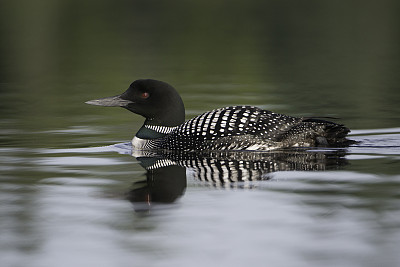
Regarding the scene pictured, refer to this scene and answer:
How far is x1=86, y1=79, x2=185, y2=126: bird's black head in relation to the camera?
8.01m

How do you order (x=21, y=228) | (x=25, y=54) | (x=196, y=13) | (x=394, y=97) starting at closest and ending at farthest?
1. (x=21, y=228)
2. (x=394, y=97)
3. (x=25, y=54)
4. (x=196, y=13)

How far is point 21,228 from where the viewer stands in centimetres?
480

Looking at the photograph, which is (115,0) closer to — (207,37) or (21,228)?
(207,37)

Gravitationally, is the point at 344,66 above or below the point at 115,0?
below

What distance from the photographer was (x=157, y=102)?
26.4 ft

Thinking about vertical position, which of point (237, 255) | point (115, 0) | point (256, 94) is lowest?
point (237, 255)

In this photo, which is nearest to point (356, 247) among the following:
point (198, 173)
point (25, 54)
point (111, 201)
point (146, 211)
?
point (146, 211)

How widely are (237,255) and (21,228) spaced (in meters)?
1.31

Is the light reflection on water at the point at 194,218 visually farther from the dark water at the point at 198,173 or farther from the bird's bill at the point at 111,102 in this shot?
the bird's bill at the point at 111,102

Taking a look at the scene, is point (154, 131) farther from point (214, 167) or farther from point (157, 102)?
point (214, 167)

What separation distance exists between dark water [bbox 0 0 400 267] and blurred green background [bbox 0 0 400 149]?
2.2 inches

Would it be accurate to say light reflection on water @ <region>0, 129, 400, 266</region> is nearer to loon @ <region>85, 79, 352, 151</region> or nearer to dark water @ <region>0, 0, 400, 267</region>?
dark water @ <region>0, 0, 400, 267</region>

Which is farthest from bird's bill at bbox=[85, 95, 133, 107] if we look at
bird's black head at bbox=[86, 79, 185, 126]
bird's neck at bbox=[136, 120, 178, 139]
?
bird's neck at bbox=[136, 120, 178, 139]

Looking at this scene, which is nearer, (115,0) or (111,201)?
(111,201)
